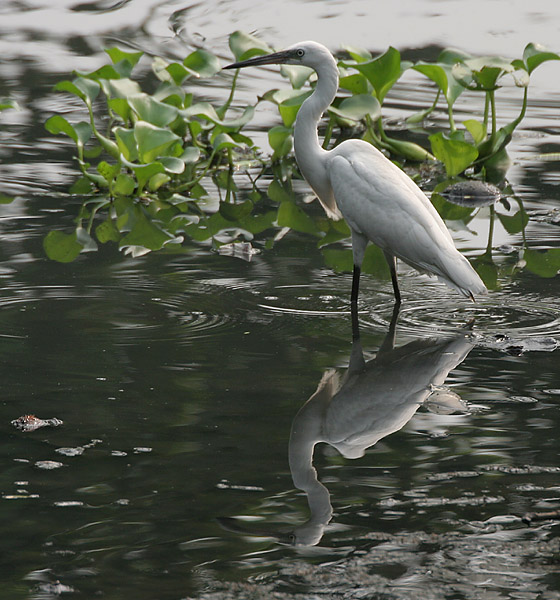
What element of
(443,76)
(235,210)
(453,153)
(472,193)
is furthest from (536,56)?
(235,210)

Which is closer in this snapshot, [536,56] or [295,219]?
[295,219]

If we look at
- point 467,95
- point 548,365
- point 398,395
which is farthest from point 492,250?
point 467,95

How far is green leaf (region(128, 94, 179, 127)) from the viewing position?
28.9 ft

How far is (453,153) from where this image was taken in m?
9.45

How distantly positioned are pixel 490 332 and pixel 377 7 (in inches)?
466

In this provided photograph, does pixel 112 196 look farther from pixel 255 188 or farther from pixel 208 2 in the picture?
pixel 208 2

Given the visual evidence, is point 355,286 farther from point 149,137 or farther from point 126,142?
point 126,142

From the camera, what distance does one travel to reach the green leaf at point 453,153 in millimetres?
9242

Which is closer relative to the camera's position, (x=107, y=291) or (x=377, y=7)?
(x=107, y=291)

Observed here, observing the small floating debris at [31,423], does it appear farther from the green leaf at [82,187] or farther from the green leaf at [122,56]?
the green leaf at [122,56]

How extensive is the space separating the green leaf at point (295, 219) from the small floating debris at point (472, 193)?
55.9 inches

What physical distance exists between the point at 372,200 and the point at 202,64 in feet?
11.6

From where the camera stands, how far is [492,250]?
26.0 feet

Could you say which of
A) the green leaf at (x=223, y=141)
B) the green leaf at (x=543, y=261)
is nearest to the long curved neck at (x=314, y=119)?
the green leaf at (x=543, y=261)
